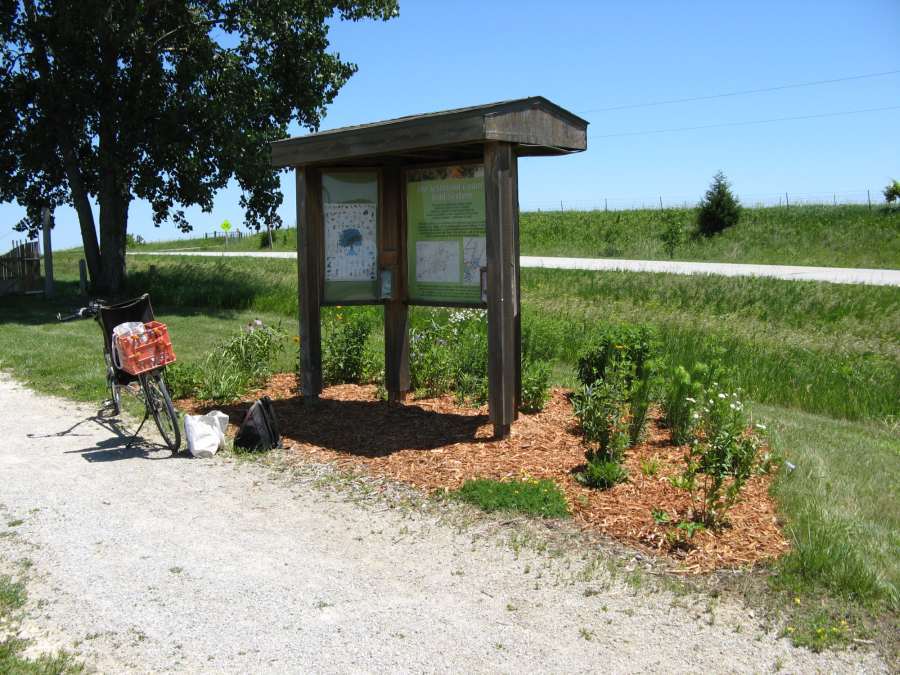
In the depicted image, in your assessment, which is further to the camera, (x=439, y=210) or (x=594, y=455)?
(x=439, y=210)

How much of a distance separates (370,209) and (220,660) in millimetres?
5610

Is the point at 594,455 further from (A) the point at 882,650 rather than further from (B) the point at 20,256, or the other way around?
(B) the point at 20,256

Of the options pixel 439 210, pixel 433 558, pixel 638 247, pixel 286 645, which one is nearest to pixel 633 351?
pixel 439 210

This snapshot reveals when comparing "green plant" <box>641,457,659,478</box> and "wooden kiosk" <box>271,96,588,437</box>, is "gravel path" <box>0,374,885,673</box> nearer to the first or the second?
"green plant" <box>641,457,659,478</box>

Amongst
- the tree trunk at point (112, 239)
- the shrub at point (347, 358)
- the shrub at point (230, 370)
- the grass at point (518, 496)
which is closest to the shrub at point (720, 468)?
the grass at point (518, 496)

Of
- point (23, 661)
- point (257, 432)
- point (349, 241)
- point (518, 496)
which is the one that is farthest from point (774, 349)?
point (23, 661)

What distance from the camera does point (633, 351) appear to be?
768cm

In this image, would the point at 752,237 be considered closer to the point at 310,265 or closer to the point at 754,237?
the point at 754,237

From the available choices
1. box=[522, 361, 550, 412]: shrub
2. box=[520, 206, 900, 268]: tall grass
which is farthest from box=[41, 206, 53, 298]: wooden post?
box=[520, 206, 900, 268]: tall grass

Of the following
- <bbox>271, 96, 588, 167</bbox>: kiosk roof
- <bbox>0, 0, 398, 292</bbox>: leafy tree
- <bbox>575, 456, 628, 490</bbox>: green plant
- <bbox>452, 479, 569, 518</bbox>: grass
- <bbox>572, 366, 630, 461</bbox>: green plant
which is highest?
<bbox>0, 0, 398, 292</bbox>: leafy tree

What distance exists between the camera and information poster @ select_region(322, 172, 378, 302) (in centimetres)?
859

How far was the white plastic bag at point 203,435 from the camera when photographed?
7.12 metres

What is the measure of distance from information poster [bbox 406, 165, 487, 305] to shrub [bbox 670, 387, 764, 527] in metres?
2.58

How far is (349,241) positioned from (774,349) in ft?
23.9
